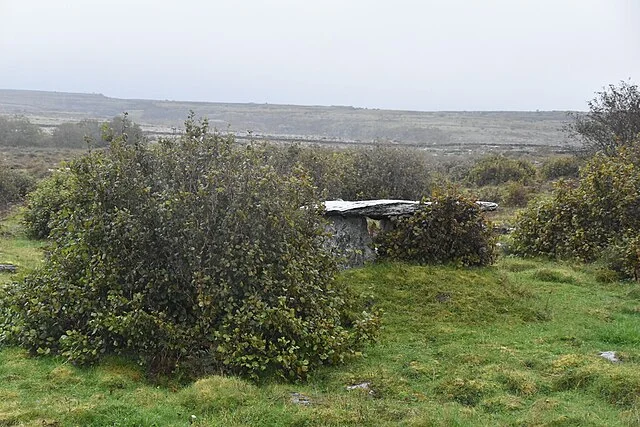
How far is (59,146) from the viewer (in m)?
60.2

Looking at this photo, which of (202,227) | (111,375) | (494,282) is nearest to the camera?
(111,375)

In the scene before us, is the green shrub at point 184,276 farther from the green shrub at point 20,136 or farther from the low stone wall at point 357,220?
the green shrub at point 20,136

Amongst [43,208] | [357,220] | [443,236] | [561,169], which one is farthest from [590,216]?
[561,169]

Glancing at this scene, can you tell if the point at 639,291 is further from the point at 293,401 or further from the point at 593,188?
the point at 293,401

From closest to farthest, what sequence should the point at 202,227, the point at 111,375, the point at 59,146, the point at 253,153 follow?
the point at 111,375
the point at 202,227
the point at 253,153
the point at 59,146

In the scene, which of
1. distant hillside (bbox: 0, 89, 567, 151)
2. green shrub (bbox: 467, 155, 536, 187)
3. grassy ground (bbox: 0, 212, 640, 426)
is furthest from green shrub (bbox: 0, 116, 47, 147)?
grassy ground (bbox: 0, 212, 640, 426)

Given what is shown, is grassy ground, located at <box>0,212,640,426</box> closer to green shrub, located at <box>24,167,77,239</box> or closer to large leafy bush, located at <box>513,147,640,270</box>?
large leafy bush, located at <box>513,147,640,270</box>

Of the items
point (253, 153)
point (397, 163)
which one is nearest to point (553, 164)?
point (397, 163)

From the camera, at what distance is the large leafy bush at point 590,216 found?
48.6ft

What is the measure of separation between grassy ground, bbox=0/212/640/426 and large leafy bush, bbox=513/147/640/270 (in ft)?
12.3

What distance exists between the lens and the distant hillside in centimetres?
10012

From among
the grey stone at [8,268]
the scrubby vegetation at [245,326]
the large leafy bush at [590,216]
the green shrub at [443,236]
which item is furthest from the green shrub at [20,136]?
the scrubby vegetation at [245,326]

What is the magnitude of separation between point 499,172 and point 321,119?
91819 millimetres

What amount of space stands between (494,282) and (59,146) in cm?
5536
